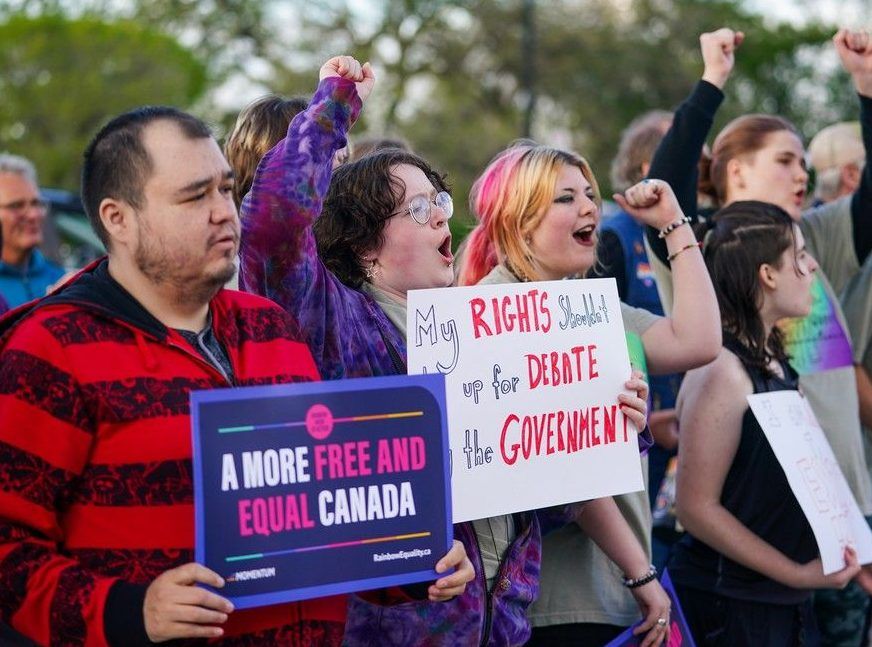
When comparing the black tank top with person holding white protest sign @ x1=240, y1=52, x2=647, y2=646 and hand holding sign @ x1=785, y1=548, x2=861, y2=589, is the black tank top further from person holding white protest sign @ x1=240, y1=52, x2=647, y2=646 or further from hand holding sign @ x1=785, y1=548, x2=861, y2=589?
person holding white protest sign @ x1=240, y1=52, x2=647, y2=646

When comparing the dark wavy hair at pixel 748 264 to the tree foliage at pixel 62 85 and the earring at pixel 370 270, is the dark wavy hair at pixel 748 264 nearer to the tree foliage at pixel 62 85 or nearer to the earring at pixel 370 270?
the earring at pixel 370 270

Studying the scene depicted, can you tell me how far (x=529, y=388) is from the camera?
289cm

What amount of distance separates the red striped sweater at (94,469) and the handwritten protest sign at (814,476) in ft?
6.07

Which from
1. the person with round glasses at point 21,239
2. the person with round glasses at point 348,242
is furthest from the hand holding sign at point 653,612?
the person with round glasses at point 21,239

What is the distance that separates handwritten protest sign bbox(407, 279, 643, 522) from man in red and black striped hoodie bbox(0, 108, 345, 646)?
486 millimetres

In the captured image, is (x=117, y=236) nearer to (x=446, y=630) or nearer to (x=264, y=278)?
(x=264, y=278)

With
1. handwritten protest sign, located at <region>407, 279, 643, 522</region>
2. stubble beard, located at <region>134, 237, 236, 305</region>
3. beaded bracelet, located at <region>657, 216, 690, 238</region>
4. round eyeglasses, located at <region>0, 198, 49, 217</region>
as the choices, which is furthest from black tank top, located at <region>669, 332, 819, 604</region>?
round eyeglasses, located at <region>0, 198, 49, 217</region>

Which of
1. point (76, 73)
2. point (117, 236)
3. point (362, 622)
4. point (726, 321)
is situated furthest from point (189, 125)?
point (76, 73)

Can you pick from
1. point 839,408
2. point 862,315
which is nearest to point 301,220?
point 839,408

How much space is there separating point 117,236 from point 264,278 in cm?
36

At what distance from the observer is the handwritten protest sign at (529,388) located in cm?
274

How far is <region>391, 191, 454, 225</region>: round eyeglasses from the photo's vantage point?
2.95m

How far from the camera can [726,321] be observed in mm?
3863

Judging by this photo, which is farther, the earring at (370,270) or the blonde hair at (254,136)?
the blonde hair at (254,136)
